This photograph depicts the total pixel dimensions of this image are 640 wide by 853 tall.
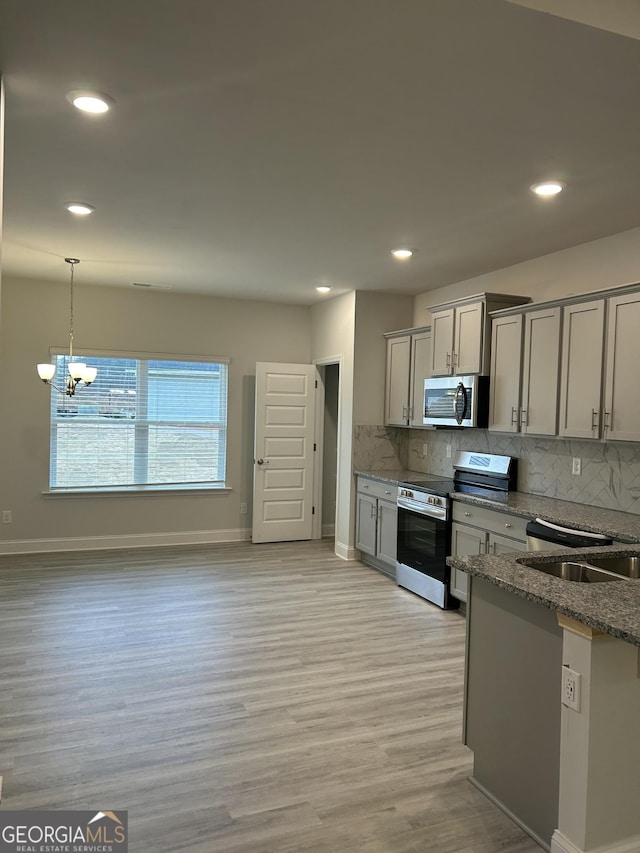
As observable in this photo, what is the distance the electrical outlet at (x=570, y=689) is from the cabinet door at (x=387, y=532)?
3.47m

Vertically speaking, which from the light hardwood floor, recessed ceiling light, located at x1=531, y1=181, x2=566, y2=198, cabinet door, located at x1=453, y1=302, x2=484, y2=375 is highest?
recessed ceiling light, located at x1=531, y1=181, x2=566, y2=198

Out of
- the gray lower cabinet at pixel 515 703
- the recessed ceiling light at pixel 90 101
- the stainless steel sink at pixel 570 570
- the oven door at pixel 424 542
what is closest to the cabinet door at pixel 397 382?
the oven door at pixel 424 542

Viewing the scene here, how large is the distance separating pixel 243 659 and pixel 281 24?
3215 mm

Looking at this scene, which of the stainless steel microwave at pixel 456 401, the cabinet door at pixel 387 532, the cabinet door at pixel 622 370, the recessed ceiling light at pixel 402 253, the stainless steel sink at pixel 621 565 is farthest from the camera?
the cabinet door at pixel 387 532

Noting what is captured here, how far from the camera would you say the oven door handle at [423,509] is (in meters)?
4.72

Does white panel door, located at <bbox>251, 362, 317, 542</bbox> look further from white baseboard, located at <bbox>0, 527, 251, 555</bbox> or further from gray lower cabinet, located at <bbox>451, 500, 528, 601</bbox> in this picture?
gray lower cabinet, located at <bbox>451, 500, 528, 601</bbox>

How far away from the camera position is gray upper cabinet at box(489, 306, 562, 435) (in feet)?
13.6

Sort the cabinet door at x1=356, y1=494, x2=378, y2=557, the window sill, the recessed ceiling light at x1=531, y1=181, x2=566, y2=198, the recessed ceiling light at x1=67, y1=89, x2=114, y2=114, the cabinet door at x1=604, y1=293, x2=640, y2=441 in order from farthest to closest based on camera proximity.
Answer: the window sill → the cabinet door at x1=356, y1=494, x2=378, y2=557 → the cabinet door at x1=604, y1=293, x2=640, y2=441 → the recessed ceiling light at x1=531, y1=181, x2=566, y2=198 → the recessed ceiling light at x1=67, y1=89, x2=114, y2=114

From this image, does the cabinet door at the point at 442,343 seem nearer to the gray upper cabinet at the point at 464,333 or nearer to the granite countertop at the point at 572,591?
the gray upper cabinet at the point at 464,333

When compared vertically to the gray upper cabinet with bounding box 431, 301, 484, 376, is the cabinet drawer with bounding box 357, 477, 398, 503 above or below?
below

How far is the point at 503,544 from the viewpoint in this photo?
4117 millimetres

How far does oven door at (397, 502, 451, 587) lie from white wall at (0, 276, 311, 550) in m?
2.39

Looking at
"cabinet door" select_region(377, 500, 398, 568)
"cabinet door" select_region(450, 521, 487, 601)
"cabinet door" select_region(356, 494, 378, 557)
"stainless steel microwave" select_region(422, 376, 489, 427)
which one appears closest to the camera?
"cabinet door" select_region(450, 521, 487, 601)

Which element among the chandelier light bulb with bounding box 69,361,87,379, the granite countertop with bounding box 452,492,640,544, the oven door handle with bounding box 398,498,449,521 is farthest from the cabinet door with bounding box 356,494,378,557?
the chandelier light bulb with bounding box 69,361,87,379
